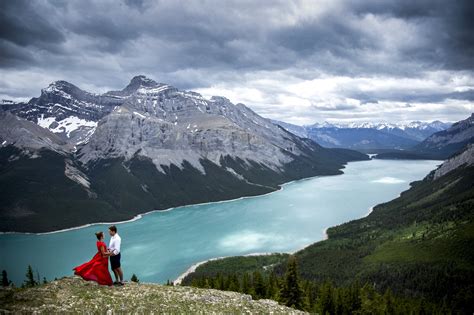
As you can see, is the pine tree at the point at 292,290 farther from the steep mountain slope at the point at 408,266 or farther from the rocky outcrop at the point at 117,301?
the steep mountain slope at the point at 408,266

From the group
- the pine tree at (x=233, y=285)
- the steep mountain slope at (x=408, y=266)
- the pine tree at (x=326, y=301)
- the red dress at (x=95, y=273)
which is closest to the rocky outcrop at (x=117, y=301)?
the red dress at (x=95, y=273)

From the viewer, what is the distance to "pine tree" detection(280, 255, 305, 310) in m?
62.2

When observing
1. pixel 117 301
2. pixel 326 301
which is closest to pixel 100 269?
pixel 117 301

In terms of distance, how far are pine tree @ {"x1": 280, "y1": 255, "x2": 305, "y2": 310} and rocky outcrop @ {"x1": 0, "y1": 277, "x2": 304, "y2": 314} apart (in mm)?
25123

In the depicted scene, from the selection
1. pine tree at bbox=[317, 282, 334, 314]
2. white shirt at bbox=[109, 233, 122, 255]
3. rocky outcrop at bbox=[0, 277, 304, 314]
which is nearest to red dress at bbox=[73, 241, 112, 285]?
rocky outcrop at bbox=[0, 277, 304, 314]

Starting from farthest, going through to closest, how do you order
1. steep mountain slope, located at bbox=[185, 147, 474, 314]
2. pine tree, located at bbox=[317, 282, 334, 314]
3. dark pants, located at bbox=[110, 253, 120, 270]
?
steep mountain slope, located at bbox=[185, 147, 474, 314] < pine tree, located at bbox=[317, 282, 334, 314] < dark pants, located at bbox=[110, 253, 120, 270]

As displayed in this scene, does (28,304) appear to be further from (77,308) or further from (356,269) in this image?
(356,269)

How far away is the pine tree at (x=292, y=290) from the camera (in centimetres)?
6219

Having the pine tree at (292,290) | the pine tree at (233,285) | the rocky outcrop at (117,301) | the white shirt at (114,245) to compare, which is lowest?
the pine tree at (233,285)

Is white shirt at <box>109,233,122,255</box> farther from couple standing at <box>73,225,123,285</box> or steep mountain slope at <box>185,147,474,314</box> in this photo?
steep mountain slope at <box>185,147,474,314</box>

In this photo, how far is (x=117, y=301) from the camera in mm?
30422

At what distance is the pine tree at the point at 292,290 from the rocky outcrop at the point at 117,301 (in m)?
25.1

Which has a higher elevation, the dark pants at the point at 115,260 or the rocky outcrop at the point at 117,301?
the dark pants at the point at 115,260

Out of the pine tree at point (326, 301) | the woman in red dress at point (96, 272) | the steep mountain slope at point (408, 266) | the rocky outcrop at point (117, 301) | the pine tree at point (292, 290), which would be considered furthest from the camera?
the steep mountain slope at point (408, 266)
